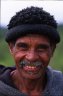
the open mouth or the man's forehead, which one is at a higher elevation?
the man's forehead

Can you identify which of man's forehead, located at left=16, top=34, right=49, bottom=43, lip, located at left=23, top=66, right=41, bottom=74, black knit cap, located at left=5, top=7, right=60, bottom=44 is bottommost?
lip, located at left=23, top=66, right=41, bottom=74

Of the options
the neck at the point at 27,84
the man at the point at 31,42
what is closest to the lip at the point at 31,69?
the man at the point at 31,42

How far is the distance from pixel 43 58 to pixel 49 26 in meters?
0.15

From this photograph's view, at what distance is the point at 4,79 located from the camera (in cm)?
219

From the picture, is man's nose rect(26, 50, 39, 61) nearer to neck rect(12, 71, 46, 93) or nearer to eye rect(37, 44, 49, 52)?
eye rect(37, 44, 49, 52)

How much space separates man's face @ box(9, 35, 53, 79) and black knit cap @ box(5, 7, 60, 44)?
28mm

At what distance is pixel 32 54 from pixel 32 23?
0.48 ft

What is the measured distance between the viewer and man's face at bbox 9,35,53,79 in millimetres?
2041

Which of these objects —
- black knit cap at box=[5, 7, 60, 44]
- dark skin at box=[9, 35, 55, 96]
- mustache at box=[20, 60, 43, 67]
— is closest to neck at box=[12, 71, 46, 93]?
dark skin at box=[9, 35, 55, 96]

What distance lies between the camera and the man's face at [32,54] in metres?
2.04

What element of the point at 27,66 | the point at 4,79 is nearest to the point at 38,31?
the point at 27,66

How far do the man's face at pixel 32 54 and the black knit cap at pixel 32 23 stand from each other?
0.09ft

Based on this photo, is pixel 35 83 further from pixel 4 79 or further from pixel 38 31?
pixel 38 31

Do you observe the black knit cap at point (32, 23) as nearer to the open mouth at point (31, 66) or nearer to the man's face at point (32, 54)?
the man's face at point (32, 54)
